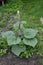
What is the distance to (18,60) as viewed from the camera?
12.9 feet

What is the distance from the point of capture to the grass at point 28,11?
16.4 feet

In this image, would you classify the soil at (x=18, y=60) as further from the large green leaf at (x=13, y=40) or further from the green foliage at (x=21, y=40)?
the large green leaf at (x=13, y=40)

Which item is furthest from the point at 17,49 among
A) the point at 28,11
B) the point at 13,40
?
the point at 28,11

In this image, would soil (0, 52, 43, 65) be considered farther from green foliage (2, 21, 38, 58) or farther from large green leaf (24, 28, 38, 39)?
large green leaf (24, 28, 38, 39)

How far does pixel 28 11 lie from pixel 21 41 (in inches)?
68.3

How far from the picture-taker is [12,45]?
13.3 feet

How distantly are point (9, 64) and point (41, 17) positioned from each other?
184 cm

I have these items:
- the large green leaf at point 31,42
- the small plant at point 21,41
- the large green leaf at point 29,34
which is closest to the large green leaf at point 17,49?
the small plant at point 21,41

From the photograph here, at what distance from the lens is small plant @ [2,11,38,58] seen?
3.97 m

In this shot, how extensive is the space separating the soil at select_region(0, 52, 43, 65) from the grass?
26.5 inches

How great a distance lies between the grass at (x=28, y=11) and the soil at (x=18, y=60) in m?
0.67

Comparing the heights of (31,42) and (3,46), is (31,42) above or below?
above

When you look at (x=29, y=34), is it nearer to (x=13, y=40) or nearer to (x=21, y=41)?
(x=21, y=41)

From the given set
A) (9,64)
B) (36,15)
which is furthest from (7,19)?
(9,64)
